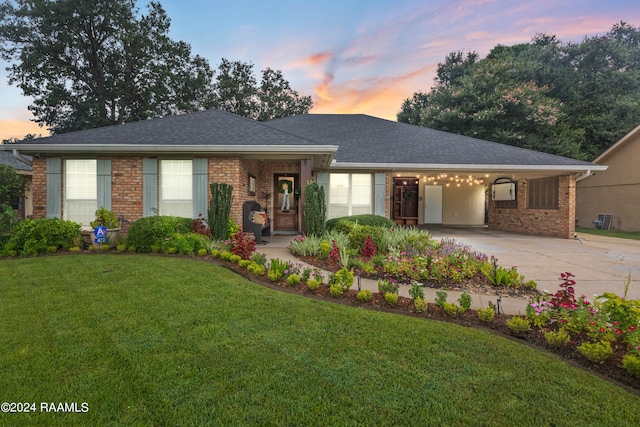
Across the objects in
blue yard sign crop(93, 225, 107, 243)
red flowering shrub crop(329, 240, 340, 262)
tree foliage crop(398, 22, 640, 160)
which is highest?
tree foliage crop(398, 22, 640, 160)

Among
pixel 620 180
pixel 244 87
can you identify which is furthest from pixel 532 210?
pixel 244 87

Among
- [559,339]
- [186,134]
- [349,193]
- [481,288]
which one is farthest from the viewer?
[349,193]

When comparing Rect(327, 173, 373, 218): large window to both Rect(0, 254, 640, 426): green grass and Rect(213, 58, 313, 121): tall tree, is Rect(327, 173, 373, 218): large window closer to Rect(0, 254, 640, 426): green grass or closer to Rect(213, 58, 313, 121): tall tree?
Rect(0, 254, 640, 426): green grass

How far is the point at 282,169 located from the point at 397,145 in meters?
4.43

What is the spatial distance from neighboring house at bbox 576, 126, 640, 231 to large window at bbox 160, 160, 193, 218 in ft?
60.6

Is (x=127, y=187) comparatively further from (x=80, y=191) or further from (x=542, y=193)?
(x=542, y=193)

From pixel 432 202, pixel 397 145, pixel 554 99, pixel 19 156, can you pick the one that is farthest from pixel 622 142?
pixel 19 156

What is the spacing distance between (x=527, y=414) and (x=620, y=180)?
60.1 ft

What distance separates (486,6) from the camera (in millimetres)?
8820

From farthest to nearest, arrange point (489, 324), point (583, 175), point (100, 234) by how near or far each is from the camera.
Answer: point (583, 175) < point (100, 234) < point (489, 324)

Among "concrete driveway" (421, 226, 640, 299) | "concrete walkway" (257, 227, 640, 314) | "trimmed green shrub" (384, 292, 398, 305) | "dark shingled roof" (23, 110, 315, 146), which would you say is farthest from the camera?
"dark shingled roof" (23, 110, 315, 146)

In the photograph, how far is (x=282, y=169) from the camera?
10.8 metres

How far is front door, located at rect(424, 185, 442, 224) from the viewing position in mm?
14906

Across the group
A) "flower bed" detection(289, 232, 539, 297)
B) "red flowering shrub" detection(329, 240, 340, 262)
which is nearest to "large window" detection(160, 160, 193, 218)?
"flower bed" detection(289, 232, 539, 297)
